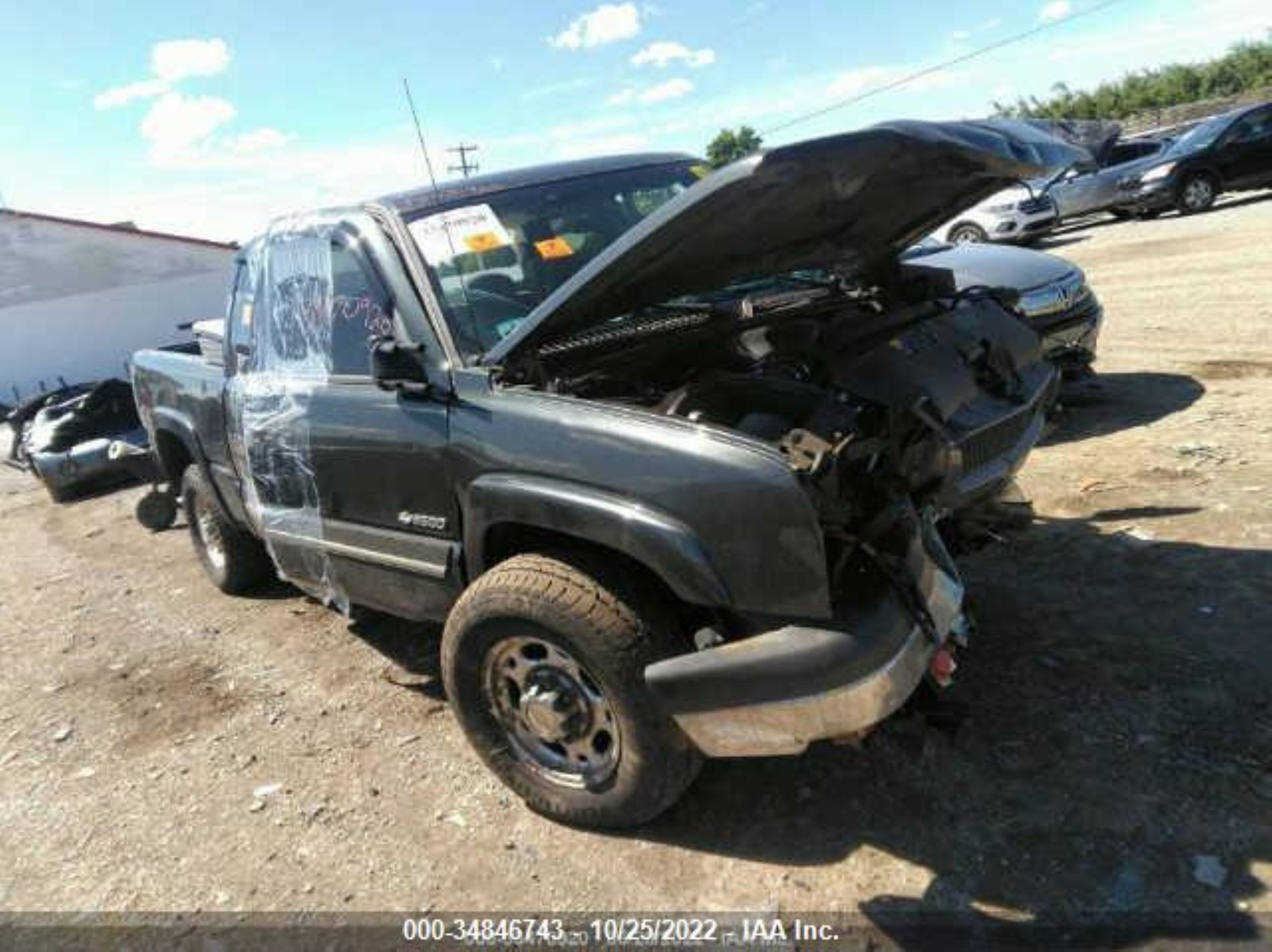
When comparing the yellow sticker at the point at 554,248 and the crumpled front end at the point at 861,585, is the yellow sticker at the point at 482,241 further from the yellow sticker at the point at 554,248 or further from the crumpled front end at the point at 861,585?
the crumpled front end at the point at 861,585

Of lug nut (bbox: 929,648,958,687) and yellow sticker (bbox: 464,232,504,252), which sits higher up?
yellow sticker (bbox: 464,232,504,252)

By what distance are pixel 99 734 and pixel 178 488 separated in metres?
1.99

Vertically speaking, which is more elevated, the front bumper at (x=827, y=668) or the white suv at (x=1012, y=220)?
the white suv at (x=1012, y=220)

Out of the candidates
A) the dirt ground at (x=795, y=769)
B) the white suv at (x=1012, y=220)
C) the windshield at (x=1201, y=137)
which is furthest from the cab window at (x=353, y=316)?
the windshield at (x=1201, y=137)

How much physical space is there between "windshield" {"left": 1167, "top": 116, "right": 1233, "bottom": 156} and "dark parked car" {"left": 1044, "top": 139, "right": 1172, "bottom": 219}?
44cm

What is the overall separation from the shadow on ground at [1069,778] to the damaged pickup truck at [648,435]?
0.48 metres

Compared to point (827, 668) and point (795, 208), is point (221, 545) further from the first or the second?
point (827, 668)

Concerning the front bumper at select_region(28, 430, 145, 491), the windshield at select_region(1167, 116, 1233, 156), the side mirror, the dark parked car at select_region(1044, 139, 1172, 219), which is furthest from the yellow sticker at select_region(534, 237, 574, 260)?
the windshield at select_region(1167, 116, 1233, 156)

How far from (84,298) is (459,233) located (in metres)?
25.6

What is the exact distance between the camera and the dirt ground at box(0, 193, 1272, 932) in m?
2.56

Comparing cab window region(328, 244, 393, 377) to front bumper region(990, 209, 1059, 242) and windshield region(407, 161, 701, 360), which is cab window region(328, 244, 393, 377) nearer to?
windshield region(407, 161, 701, 360)

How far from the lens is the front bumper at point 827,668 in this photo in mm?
2289

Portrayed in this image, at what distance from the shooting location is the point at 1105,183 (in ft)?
57.1

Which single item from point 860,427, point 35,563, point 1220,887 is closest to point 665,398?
point 860,427
